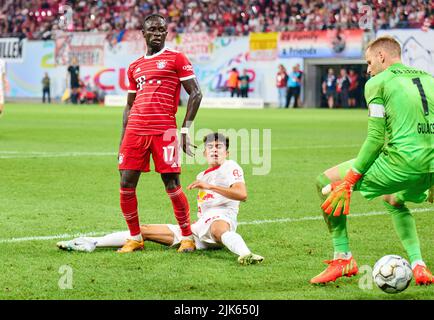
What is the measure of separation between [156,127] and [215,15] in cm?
4193

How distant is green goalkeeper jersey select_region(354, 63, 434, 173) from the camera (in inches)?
241

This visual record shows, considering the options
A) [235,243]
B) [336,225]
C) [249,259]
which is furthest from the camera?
[235,243]

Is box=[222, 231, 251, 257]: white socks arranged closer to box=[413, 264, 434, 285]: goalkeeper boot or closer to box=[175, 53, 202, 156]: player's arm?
box=[175, 53, 202, 156]: player's arm

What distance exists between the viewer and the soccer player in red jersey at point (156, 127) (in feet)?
25.8

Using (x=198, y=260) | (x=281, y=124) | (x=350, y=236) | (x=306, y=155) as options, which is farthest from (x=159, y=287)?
(x=281, y=124)

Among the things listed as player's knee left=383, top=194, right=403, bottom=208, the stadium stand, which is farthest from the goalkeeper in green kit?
the stadium stand

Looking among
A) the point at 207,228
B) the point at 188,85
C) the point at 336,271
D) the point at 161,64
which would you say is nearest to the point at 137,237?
the point at 207,228

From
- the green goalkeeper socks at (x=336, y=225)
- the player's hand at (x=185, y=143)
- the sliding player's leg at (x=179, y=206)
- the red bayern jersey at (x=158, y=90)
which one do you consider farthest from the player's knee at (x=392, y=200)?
the red bayern jersey at (x=158, y=90)

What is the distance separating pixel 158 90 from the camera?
7965 millimetres

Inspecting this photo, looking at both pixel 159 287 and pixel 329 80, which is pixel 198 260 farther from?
pixel 329 80

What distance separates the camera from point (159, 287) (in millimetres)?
6328

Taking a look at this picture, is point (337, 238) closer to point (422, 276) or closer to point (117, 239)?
point (422, 276)

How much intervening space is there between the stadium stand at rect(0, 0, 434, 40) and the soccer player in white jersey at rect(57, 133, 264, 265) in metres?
33.4

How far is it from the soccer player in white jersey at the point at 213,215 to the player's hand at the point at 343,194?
1.41 metres
